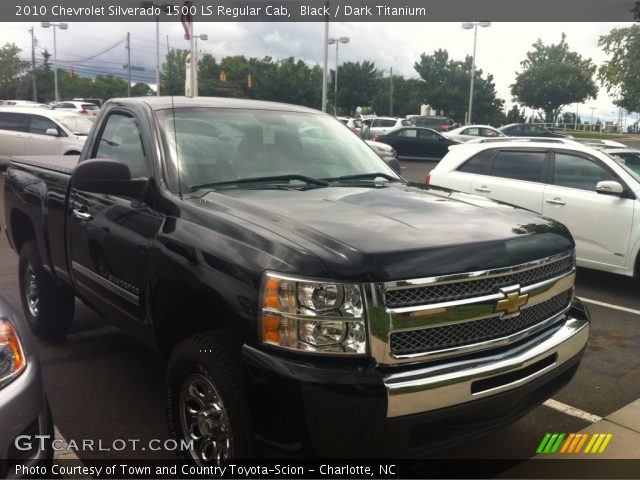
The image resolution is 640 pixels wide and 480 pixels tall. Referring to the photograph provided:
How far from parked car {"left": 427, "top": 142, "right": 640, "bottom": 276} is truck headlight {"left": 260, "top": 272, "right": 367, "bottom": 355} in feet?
16.6

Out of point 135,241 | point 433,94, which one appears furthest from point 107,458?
point 433,94

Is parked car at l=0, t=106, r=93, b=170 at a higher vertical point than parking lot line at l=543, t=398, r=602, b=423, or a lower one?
higher

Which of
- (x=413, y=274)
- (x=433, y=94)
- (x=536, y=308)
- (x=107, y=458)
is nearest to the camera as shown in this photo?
(x=413, y=274)

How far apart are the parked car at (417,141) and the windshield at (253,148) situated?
2176 cm

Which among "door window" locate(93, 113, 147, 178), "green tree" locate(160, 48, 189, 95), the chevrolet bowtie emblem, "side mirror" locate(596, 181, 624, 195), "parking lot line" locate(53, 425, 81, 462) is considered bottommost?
"parking lot line" locate(53, 425, 81, 462)

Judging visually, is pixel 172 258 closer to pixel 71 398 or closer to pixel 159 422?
pixel 159 422

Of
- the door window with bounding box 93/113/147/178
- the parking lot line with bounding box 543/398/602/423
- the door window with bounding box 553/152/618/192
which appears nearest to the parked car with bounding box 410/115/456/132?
the door window with bounding box 553/152/618/192

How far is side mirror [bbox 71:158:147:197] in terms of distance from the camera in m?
3.27

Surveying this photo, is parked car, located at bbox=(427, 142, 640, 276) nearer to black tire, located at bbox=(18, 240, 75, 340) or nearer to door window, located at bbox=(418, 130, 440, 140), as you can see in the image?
black tire, located at bbox=(18, 240, 75, 340)

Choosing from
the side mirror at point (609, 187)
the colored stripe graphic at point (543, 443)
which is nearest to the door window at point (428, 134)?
the side mirror at point (609, 187)

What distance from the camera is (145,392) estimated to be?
400 centimetres

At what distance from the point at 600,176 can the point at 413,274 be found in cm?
534

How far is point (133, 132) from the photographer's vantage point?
388cm

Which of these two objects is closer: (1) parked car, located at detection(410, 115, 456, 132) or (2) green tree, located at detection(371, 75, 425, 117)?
(1) parked car, located at detection(410, 115, 456, 132)
